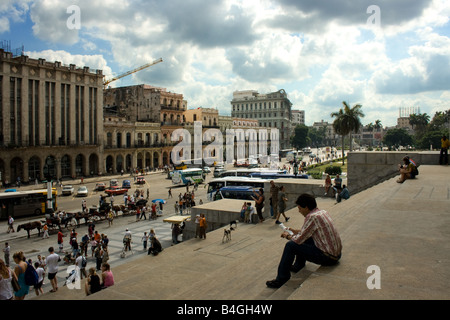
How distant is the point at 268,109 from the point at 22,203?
90.7 metres

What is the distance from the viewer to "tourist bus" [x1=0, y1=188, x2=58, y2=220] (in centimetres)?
2470

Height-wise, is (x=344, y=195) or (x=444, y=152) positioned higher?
(x=444, y=152)

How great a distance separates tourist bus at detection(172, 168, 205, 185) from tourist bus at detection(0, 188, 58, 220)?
56.4 feet

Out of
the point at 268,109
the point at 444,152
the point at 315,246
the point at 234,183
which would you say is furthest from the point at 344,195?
the point at 268,109

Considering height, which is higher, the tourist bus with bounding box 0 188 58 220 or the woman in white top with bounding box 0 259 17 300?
the woman in white top with bounding box 0 259 17 300

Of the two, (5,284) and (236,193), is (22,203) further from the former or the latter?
(5,284)

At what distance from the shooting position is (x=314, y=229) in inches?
185

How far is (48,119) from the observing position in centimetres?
4388

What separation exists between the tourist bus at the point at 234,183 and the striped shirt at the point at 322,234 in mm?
21758

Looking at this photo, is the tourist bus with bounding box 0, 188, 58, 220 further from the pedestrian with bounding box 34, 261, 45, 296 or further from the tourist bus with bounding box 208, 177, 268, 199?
the pedestrian with bounding box 34, 261, 45, 296

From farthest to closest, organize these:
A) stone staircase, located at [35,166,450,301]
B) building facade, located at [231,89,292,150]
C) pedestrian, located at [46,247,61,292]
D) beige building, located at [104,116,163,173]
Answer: building facade, located at [231,89,292,150] → beige building, located at [104,116,163,173] → pedestrian, located at [46,247,61,292] → stone staircase, located at [35,166,450,301]

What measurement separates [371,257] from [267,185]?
37.2 feet

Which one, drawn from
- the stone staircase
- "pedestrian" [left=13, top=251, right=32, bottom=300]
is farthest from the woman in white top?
the stone staircase
